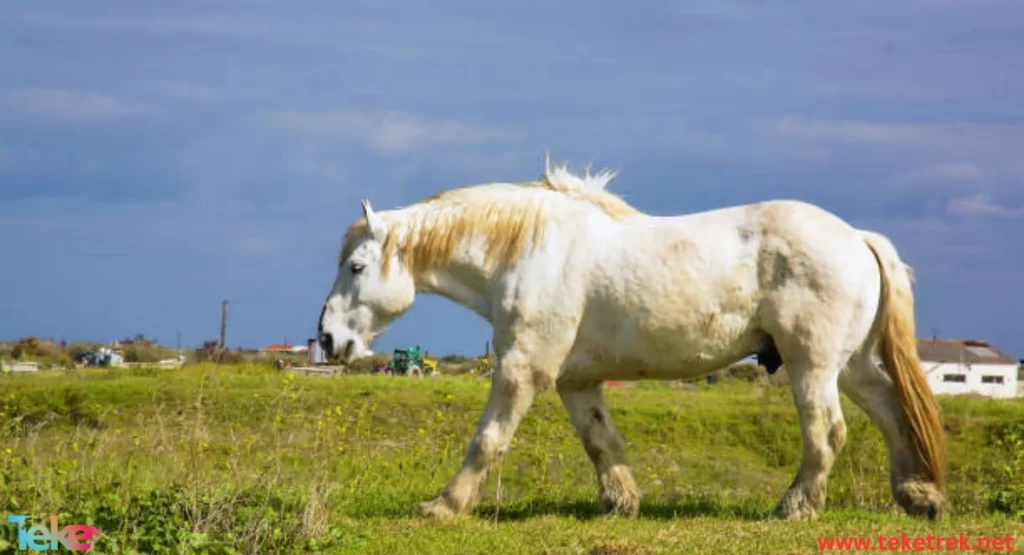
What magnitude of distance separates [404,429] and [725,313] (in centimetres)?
940

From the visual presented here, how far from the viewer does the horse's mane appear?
34.0 feet

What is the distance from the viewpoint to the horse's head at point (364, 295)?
10586 mm

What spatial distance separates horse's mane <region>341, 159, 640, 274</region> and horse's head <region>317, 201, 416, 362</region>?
0.21ft

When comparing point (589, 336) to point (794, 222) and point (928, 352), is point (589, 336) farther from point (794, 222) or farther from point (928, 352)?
point (928, 352)

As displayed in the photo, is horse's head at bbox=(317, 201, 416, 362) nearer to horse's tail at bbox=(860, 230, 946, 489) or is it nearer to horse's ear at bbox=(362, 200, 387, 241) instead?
horse's ear at bbox=(362, 200, 387, 241)

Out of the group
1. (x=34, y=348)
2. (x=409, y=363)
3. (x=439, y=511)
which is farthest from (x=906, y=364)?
(x=34, y=348)

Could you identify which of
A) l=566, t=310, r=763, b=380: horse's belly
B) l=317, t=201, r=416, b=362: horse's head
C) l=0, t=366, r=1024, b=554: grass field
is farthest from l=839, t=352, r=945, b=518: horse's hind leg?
l=317, t=201, r=416, b=362: horse's head

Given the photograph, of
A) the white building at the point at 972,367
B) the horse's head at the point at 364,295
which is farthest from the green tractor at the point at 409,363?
the horse's head at the point at 364,295

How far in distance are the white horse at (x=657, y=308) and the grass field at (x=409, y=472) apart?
548 millimetres

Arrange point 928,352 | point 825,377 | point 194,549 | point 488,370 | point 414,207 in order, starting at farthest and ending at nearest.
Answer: point 928,352 < point 488,370 < point 414,207 < point 825,377 < point 194,549

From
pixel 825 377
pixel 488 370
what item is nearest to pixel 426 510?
pixel 825 377

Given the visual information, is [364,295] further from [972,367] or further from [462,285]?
[972,367]

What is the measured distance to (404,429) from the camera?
18.7m

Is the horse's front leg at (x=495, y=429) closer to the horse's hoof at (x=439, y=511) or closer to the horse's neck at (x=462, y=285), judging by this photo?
the horse's hoof at (x=439, y=511)
